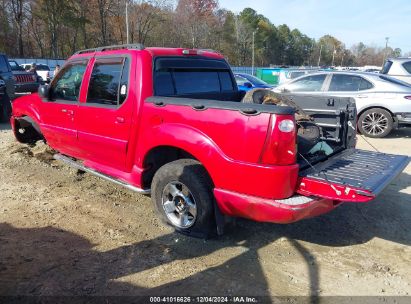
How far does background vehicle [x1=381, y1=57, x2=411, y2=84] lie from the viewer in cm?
1166

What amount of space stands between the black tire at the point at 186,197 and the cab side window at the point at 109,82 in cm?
107

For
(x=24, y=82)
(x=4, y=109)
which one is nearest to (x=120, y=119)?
(x=4, y=109)

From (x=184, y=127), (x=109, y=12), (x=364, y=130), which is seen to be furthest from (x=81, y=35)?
(x=184, y=127)

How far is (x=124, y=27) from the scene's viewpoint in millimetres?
64562

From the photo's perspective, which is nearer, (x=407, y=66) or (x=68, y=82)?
(x=68, y=82)

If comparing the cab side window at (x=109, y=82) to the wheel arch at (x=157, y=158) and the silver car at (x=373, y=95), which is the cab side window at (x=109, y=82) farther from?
the silver car at (x=373, y=95)

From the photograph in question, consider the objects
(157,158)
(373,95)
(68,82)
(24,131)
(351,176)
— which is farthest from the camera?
(373,95)

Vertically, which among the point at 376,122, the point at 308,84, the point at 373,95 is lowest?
the point at 376,122

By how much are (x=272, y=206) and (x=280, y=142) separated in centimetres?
56

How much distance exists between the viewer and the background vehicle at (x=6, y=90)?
1105cm

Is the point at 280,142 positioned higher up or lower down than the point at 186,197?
higher up

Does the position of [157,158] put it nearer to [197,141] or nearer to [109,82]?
[197,141]

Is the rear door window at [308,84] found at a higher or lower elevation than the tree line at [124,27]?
lower

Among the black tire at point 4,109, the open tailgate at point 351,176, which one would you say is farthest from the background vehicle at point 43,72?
the open tailgate at point 351,176
